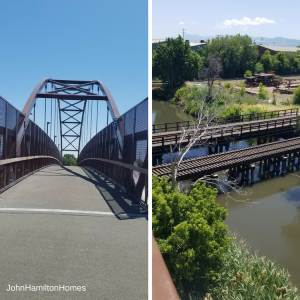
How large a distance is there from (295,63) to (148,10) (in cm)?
1727

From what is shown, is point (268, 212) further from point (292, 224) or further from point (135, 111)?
point (135, 111)

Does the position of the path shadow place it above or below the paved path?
above

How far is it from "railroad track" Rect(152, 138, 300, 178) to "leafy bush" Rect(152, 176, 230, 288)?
2.66 metres

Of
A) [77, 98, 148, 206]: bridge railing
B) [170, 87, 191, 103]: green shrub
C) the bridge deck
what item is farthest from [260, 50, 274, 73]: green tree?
[77, 98, 148, 206]: bridge railing

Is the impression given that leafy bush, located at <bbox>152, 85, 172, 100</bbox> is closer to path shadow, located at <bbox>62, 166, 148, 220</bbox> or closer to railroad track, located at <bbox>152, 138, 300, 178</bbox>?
railroad track, located at <bbox>152, 138, 300, 178</bbox>

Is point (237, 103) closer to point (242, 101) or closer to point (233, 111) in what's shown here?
point (242, 101)

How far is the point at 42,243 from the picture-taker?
5.76 ft

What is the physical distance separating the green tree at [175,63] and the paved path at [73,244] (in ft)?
52.1

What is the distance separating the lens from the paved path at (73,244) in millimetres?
1616

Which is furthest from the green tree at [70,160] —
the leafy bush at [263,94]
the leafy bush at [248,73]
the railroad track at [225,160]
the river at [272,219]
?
the leafy bush at [248,73]

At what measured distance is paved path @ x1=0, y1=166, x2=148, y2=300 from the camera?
5.30ft

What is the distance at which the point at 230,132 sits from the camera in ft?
36.8

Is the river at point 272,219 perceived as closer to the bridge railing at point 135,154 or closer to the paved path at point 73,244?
the bridge railing at point 135,154

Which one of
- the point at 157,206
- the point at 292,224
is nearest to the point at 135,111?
the point at 157,206
